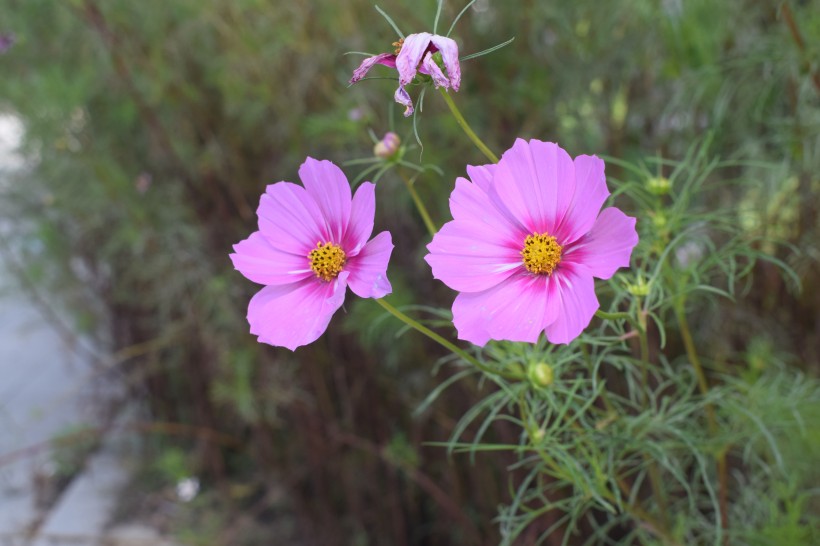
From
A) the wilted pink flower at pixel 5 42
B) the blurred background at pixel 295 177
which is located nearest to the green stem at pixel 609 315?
the blurred background at pixel 295 177

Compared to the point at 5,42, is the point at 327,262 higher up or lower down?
lower down

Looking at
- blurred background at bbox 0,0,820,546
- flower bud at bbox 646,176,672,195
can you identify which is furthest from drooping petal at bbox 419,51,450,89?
blurred background at bbox 0,0,820,546

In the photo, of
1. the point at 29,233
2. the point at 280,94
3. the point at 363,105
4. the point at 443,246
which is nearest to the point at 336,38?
the point at 280,94

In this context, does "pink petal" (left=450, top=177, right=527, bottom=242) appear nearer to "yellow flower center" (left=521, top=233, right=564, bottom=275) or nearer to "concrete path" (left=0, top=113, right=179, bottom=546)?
"yellow flower center" (left=521, top=233, right=564, bottom=275)

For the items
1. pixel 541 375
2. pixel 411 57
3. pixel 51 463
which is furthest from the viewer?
pixel 51 463

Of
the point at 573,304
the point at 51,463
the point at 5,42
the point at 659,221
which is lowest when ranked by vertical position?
the point at 573,304

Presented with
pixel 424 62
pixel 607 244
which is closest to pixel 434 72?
pixel 424 62

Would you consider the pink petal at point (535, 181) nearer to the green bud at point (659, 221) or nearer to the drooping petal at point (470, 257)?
the drooping petal at point (470, 257)

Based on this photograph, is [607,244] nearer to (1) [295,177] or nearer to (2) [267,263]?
(2) [267,263]

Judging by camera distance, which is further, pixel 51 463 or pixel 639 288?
pixel 51 463
